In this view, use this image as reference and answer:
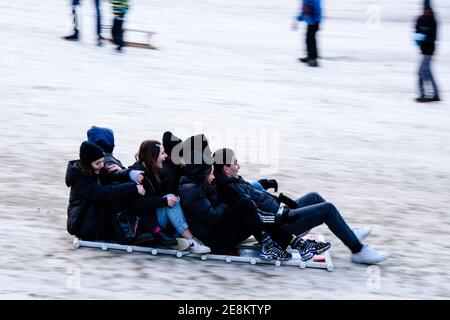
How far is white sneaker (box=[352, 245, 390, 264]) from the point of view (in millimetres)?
8320

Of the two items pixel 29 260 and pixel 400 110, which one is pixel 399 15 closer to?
pixel 400 110

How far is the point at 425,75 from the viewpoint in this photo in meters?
16.4

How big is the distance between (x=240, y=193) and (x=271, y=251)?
24.5 inches

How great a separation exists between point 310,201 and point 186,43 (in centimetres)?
1216

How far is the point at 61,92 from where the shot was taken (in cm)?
1508

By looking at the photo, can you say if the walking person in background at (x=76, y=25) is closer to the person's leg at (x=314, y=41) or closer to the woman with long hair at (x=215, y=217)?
the person's leg at (x=314, y=41)

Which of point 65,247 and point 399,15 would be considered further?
point 399,15

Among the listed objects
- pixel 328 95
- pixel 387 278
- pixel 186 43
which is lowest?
pixel 387 278

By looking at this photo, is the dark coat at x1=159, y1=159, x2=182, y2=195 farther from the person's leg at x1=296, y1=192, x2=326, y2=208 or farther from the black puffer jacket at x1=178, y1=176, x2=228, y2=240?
the person's leg at x1=296, y1=192, x2=326, y2=208

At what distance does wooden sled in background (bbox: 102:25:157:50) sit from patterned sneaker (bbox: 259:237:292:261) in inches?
451

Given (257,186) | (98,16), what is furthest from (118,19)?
(257,186)

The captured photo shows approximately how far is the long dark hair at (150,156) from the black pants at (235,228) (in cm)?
72

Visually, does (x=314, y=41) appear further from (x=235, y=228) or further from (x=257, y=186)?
(x=235, y=228)
